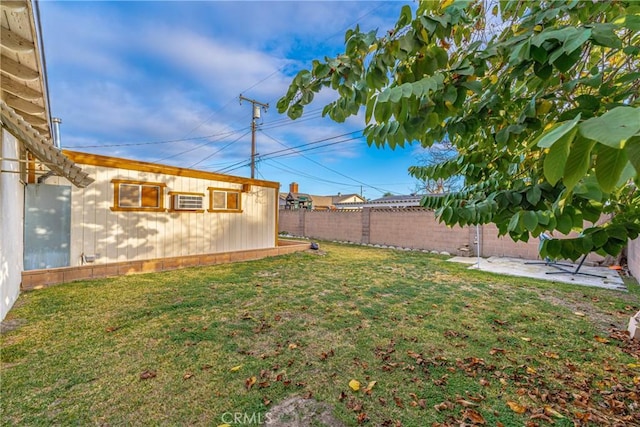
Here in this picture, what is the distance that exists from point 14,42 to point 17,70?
604mm

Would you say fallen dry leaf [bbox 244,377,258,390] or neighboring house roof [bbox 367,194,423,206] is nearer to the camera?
fallen dry leaf [bbox 244,377,258,390]

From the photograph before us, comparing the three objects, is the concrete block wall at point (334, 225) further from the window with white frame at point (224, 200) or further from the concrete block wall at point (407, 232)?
the window with white frame at point (224, 200)

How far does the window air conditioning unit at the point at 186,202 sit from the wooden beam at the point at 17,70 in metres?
4.49

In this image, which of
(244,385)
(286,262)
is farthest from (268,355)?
(286,262)

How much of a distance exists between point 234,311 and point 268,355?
136 centimetres

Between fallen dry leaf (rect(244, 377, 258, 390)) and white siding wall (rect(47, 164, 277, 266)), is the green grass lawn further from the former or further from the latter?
white siding wall (rect(47, 164, 277, 266))

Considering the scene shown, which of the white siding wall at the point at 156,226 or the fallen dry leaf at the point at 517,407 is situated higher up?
the white siding wall at the point at 156,226

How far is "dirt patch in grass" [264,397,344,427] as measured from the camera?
1.85 meters

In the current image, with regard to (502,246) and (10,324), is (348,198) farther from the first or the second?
(10,324)

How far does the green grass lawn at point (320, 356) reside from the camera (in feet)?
6.51

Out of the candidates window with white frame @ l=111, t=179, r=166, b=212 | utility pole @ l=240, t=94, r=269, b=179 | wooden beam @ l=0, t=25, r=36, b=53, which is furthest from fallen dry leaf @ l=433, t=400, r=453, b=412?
utility pole @ l=240, t=94, r=269, b=179

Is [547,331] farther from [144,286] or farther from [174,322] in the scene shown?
[144,286]

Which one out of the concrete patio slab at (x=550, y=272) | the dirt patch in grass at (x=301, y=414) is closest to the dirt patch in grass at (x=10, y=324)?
the dirt patch in grass at (x=301, y=414)

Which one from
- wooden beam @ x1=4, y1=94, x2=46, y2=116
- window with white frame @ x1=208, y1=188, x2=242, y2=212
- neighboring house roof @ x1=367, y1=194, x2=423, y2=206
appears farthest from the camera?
neighboring house roof @ x1=367, y1=194, x2=423, y2=206
